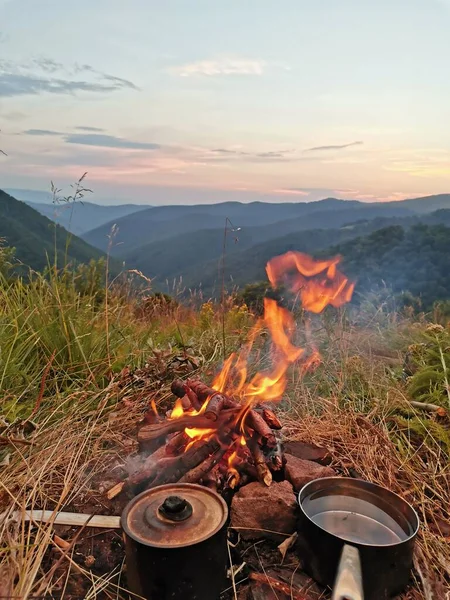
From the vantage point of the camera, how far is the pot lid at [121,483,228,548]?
5.56 feet

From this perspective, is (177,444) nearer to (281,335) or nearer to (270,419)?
(270,419)

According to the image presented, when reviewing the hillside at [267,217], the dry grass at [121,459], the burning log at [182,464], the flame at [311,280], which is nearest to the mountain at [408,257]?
the hillside at [267,217]

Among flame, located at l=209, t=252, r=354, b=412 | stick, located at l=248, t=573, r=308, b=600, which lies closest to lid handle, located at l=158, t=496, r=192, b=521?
stick, located at l=248, t=573, r=308, b=600

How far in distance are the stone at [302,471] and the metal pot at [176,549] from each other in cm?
70

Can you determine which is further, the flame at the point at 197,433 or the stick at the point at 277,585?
the flame at the point at 197,433

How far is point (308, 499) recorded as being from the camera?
7.17ft

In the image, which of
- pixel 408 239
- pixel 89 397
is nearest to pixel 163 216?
pixel 408 239

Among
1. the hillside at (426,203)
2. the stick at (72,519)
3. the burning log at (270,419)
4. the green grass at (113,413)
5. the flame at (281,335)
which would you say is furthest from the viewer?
the hillside at (426,203)

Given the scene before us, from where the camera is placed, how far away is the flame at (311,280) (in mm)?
3846

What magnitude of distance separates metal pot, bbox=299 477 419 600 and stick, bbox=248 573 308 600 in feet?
0.34

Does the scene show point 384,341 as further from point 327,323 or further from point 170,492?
point 170,492

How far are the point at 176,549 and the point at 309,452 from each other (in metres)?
1.41

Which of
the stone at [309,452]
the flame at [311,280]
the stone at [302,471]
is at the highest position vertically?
the flame at [311,280]

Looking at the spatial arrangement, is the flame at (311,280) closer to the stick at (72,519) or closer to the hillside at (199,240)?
the stick at (72,519)
